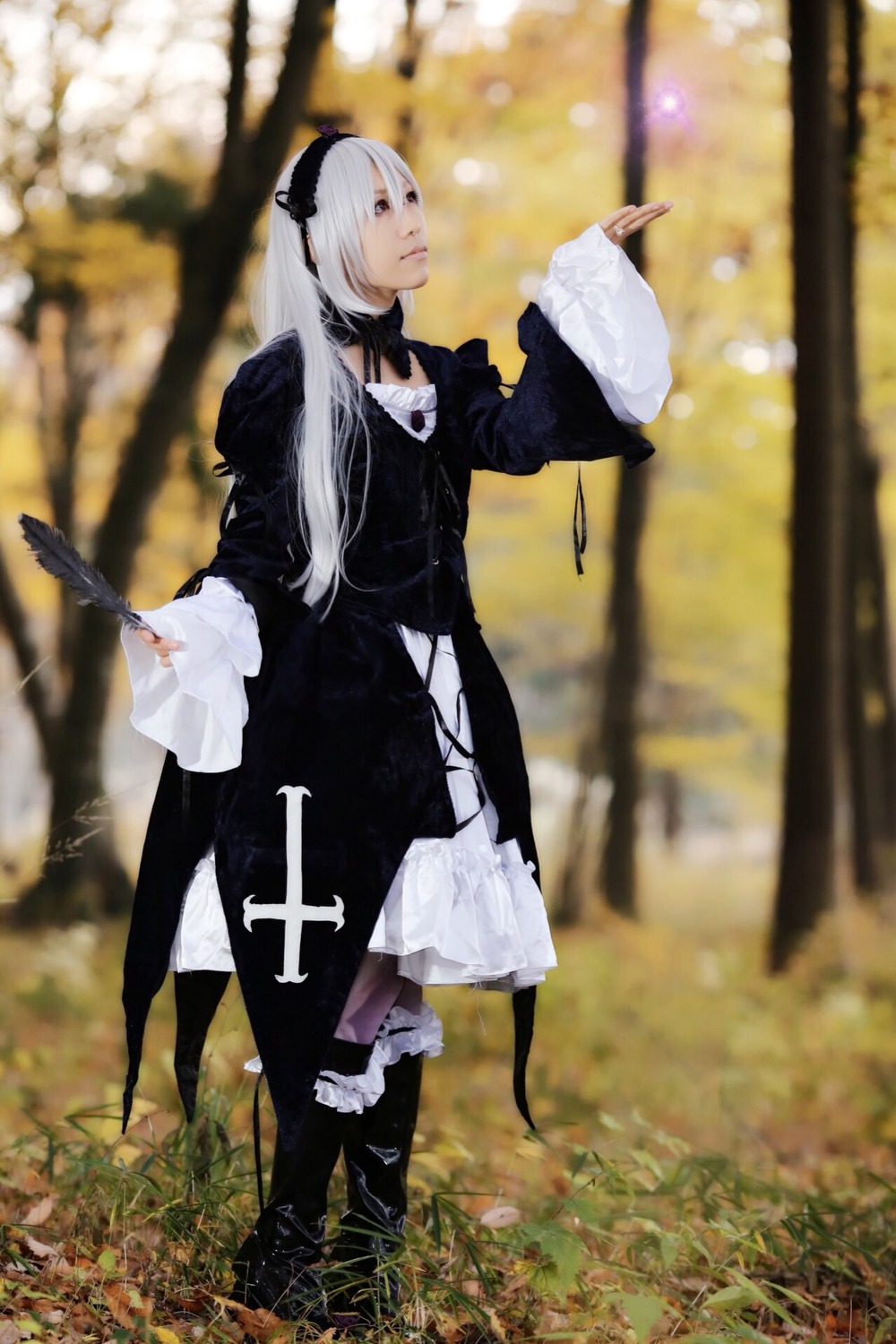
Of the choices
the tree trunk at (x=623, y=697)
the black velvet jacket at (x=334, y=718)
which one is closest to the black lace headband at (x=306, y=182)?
the black velvet jacket at (x=334, y=718)

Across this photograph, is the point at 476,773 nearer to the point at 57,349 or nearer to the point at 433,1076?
the point at 433,1076

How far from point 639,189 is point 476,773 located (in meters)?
7.86

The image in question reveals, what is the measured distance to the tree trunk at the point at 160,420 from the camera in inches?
282

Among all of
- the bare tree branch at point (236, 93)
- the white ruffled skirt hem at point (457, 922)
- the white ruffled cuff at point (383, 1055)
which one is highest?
the bare tree branch at point (236, 93)

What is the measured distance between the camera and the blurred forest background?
5820mm

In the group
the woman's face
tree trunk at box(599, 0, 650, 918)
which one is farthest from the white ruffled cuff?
tree trunk at box(599, 0, 650, 918)

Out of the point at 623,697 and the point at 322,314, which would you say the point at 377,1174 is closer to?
the point at 322,314

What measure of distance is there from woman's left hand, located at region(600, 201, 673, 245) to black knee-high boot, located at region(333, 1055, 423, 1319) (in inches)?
67.0

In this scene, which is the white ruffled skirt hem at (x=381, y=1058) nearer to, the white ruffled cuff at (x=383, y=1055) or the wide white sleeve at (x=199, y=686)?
the white ruffled cuff at (x=383, y=1055)

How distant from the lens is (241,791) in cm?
252

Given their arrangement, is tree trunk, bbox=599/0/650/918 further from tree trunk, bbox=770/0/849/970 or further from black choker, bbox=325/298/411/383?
black choker, bbox=325/298/411/383

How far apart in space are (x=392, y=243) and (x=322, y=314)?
0.21 metres

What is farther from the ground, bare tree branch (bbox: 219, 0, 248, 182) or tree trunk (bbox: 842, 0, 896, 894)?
bare tree branch (bbox: 219, 0, 248, 182)

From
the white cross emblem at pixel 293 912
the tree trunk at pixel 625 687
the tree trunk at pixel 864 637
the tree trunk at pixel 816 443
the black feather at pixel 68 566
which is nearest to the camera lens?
the black feather at pixel 68 566
